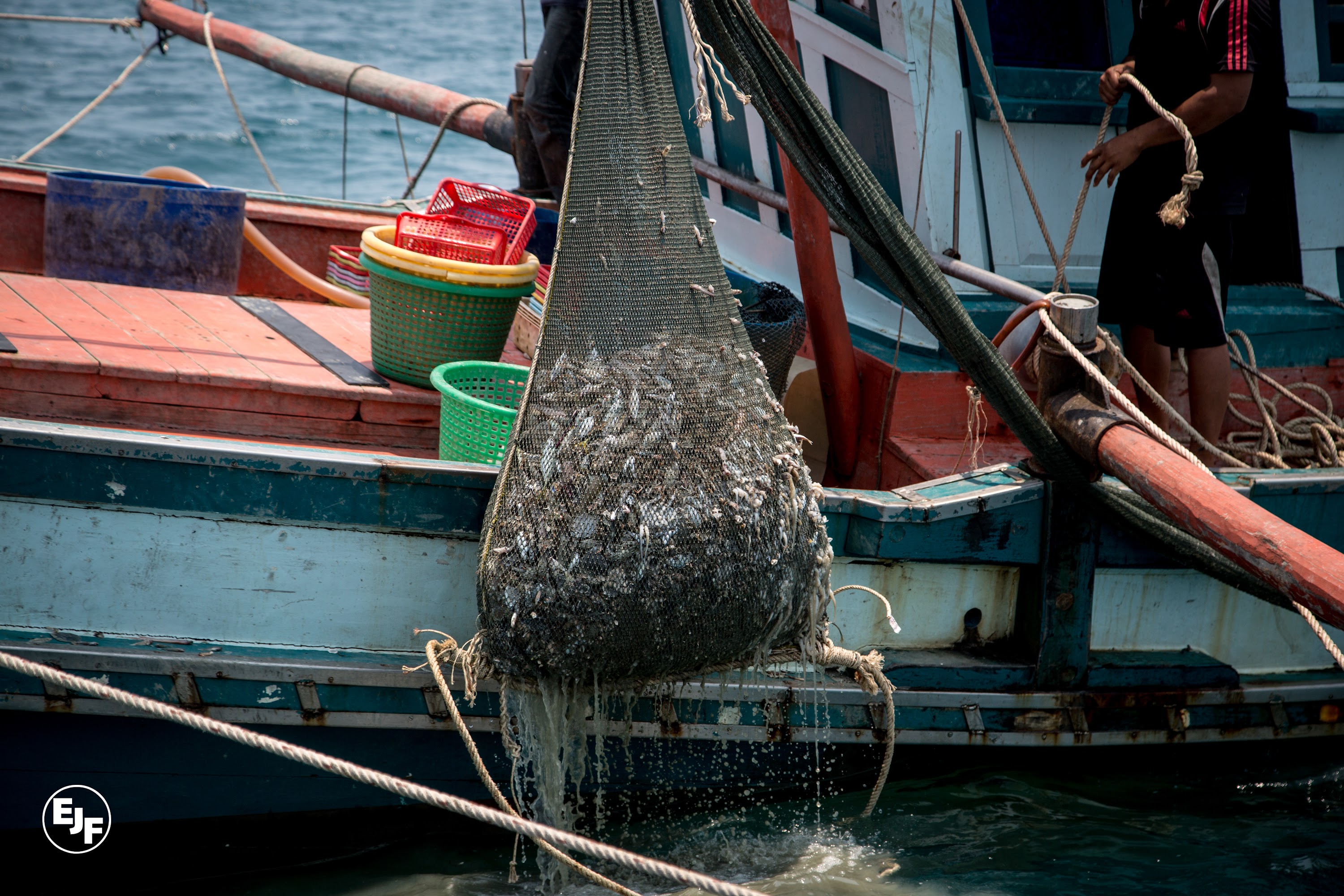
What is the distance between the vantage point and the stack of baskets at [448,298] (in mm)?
3564

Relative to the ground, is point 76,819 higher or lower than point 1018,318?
lower

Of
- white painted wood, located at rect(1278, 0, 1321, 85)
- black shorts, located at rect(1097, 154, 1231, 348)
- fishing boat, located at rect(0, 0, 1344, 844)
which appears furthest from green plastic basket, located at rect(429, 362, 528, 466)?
white painted wood, located at rect(1278, 0, 1321, 85)

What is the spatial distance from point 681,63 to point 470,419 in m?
3.44

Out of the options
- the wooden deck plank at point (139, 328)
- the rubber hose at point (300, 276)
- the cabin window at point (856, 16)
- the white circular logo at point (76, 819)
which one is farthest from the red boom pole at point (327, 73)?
the white circular logo at point (76, 819)

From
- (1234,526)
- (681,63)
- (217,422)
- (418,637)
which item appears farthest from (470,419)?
(681,63)

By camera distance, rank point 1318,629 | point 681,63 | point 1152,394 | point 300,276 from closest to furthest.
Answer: point 1318,629, point 1152,394, point 300,276, point 681,63

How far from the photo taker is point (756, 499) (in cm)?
251

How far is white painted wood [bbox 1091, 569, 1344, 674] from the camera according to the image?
3537 mm

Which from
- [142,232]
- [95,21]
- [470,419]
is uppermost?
[95,21]

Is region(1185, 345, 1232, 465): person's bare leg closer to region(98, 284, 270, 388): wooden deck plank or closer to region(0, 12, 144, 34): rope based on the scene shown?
region(98, 284, 270, 388): wooden deck plank

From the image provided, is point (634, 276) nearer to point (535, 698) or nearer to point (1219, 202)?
point (535, 698)

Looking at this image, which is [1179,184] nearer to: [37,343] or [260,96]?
[37,343]

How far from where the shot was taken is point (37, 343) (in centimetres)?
356

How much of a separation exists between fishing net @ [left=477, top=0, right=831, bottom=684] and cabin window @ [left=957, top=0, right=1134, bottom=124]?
2170 mm
